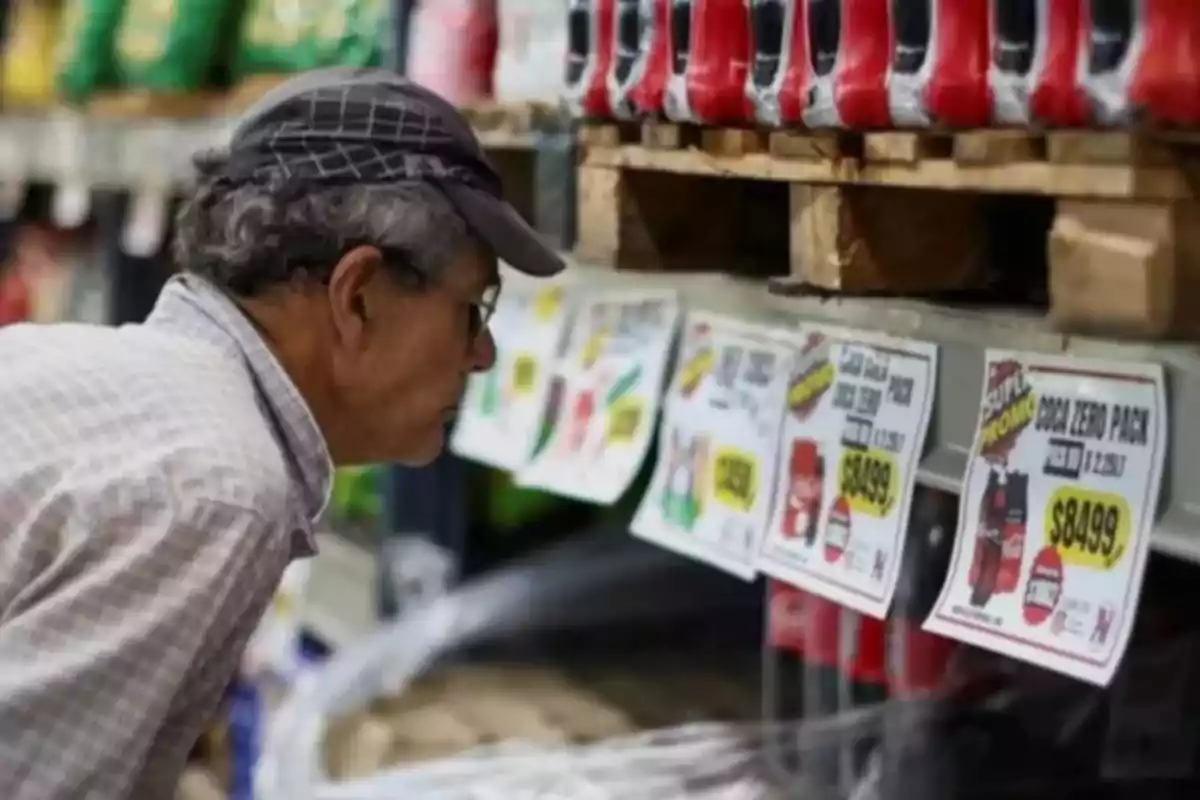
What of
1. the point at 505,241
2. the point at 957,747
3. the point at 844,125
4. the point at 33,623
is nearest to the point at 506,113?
the point at 505,241

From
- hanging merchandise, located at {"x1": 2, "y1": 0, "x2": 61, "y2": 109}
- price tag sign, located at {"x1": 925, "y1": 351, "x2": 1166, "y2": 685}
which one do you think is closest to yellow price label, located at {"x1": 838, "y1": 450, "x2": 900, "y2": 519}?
price tag sign, located at {"x1": 925, "y1": 351, "x2": 1166, "y2": 685}

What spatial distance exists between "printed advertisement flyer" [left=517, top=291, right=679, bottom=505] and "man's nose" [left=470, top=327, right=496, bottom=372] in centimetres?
30

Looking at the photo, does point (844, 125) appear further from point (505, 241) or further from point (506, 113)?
point (506, 113)

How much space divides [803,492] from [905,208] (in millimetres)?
306

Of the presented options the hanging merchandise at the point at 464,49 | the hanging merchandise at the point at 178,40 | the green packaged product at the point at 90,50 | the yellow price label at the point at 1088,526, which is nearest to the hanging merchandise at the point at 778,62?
the yellow price label at the point at 1088,526

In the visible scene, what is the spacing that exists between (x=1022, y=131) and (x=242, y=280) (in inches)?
29.5

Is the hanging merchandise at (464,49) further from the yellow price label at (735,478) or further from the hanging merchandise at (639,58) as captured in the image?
the yellow price label at (735,478)

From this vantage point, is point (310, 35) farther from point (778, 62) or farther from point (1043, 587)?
point (1043, 587)

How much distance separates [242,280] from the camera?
1.83 m

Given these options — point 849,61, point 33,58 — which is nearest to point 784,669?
point 849,61

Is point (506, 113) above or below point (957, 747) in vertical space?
above

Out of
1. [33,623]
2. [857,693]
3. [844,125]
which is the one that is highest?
[844,125]

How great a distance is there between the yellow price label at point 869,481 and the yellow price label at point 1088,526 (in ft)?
0.74

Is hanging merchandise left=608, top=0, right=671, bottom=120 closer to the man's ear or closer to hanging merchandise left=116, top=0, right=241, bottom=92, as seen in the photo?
the man's ear
